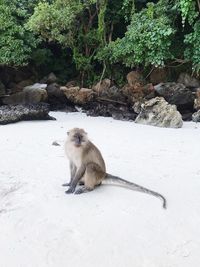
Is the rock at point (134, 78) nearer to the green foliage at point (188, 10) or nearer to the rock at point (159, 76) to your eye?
the rock at point (159, 76)

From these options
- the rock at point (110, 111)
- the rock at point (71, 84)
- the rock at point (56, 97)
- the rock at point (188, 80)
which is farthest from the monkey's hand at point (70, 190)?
the rock at point (71, 84)

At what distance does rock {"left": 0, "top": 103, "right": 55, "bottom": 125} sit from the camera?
8.41 meters

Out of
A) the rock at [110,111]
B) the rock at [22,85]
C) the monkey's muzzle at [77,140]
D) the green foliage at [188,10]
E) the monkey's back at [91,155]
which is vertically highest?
the green foliage at [188,10]

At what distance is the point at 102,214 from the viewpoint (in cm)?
359

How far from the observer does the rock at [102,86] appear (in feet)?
35.7

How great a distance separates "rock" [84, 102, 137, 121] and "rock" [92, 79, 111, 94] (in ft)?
1.42

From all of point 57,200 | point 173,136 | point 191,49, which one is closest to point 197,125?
point 173,136

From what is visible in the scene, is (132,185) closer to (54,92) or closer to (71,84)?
(54,92)

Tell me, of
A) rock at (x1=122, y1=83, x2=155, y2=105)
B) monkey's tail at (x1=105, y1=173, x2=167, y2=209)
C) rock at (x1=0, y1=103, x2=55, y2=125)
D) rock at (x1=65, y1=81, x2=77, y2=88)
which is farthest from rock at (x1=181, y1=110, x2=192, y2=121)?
monkey's tail at (x1=105, y1=173, x2=167, y2=209)

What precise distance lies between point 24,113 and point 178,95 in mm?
3623

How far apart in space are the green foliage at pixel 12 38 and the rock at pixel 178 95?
3.55m

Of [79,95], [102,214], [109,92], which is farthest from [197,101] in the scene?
[102,214]

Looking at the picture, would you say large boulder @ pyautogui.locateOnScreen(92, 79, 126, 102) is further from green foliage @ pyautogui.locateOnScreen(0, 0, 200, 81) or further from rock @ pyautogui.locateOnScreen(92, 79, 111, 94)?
green foliage @ pyautogui.locateOnScreen(0, 0, 200, 81)

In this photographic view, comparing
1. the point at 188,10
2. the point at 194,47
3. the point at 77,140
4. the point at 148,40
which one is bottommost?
the point at 77,140
